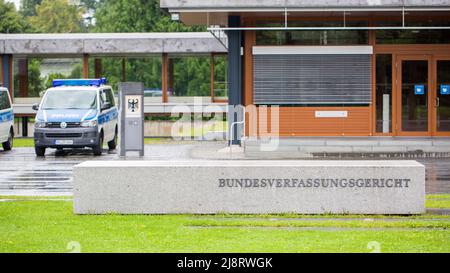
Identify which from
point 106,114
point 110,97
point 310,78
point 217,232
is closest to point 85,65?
point 110,97

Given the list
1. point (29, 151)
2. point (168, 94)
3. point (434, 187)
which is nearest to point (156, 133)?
point (168, 94)

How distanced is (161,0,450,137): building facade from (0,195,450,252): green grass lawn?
13.7m

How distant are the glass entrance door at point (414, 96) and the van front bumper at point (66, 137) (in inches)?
347

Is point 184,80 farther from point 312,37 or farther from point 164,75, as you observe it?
point 312,37

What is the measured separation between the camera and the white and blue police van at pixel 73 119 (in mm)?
28250

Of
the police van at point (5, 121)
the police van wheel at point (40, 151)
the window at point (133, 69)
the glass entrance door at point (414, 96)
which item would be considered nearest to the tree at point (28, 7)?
the window at point (133, 69)

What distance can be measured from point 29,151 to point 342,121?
31.8ft

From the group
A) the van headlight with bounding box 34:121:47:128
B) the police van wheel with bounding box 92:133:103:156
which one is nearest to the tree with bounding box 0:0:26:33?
the van headlight with bounding box 34:121:47:128

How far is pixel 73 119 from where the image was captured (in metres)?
28.3

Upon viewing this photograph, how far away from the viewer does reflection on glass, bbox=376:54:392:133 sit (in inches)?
1128

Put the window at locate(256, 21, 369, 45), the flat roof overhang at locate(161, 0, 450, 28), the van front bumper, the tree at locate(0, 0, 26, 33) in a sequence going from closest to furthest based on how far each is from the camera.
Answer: the flat roof overhang at locate(161, 0, 450, 28) < the van front bumper < the window at locate(256, 21, 369, 45) < the tree at locate(0, 0, 26, 33)

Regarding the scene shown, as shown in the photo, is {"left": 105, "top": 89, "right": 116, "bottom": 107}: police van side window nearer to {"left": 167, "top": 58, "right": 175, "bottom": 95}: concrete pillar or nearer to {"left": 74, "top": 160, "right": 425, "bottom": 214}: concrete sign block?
{"left": 167, "top": 58, "right": 175, "bottom": 95}: concrete pillar

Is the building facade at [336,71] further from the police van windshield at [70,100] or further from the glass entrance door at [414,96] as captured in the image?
the police van windshield at [70,100]

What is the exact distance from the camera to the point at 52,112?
94.0 ft
